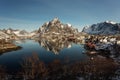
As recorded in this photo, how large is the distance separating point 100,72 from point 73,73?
13.2 meters

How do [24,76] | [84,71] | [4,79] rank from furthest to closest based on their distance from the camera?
[84,71]
[24,76]
[4,79]

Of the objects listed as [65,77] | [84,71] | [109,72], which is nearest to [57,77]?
[65,77]

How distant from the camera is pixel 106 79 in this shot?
73.1 meters

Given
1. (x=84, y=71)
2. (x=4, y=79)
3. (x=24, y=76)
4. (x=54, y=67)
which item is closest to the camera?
(x=4, y=79)

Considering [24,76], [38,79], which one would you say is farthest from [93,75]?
[24,76]

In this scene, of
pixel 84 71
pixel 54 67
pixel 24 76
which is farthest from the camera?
pixel 54 67

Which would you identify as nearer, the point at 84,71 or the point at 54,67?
the point at 84,71

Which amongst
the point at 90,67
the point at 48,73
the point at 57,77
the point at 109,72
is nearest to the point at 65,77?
the point at 57,77

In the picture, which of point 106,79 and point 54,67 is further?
point 54,67

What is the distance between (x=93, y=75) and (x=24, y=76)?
32.1m

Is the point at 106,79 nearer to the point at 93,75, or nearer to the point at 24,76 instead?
the point at 93,75

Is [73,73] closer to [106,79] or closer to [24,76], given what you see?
A: [106,79]

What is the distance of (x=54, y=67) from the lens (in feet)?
288

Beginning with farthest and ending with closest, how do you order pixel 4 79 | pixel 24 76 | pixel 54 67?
pixel 54 67, pixel 24 76, pixel 4 79
